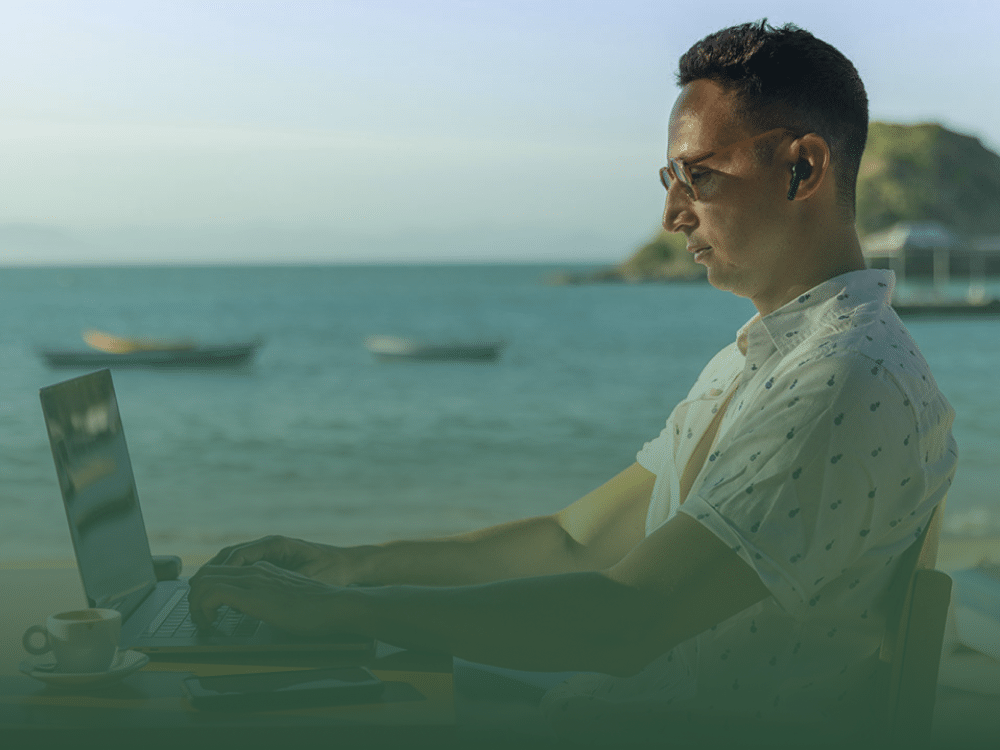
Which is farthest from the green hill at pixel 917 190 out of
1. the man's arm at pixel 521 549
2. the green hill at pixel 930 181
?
the man's arm at pixel 521 549

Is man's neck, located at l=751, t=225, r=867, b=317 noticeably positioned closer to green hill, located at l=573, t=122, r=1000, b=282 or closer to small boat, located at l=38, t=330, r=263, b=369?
small boat, located at l=38, t=330, r=263, b=369

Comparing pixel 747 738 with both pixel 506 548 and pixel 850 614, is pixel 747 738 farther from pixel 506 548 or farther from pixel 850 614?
pixel 506 548

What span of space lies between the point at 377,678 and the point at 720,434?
1.70ft

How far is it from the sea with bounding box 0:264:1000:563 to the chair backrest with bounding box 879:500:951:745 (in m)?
4.55

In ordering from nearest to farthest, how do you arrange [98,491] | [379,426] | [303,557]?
1. [98,491]
2. [303,557]
3. [379,426]

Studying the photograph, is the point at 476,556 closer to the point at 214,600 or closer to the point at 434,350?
the point at 214,600

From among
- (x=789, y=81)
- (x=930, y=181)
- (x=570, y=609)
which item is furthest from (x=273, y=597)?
(x=930, y=181)

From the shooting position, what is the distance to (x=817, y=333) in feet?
3.94

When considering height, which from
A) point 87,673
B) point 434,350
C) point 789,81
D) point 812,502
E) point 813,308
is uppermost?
point 789,81

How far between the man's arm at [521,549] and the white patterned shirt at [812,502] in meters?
0.33

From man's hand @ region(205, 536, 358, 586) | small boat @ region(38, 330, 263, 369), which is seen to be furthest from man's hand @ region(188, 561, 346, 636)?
small boat @ region(38, 330, 263, 369)

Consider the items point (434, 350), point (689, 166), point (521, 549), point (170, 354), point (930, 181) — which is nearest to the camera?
point (689, 166)

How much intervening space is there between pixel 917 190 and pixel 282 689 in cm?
8702

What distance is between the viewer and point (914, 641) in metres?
1.12
